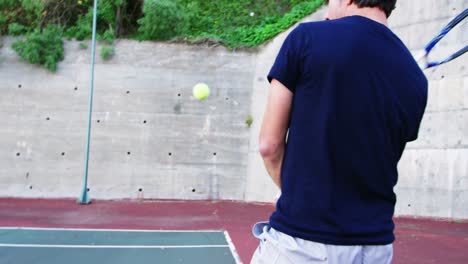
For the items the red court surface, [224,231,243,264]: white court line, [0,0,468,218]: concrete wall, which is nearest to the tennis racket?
the red court surface

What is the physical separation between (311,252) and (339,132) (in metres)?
0.37

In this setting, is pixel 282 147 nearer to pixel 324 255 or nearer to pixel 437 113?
pixel 324 255

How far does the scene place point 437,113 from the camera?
8.70 meters

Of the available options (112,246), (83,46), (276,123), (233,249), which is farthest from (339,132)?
(83,46)

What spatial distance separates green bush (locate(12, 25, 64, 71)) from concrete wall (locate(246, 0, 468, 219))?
880 cm

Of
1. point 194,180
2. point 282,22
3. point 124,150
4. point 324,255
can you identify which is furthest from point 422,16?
point 324,255

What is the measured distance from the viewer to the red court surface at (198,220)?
236 inches

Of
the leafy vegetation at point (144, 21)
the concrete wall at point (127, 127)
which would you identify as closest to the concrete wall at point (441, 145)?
the leafy vegetation at point (144, 21)

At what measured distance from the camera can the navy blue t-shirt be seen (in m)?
1.20

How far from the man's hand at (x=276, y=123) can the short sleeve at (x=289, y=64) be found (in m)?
0.02

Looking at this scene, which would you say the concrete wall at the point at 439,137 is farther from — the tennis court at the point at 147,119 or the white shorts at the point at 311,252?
the white shorts at the point at 311,252

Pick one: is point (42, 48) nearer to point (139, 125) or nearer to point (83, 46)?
point (83, 46)

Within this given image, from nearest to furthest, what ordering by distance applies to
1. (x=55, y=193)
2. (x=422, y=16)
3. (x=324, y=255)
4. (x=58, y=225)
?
(x=324, y=255) < (x=58, y=225) < (x=422, y=16) < (x=55, y=193)

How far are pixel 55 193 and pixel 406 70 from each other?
35.0 feet
